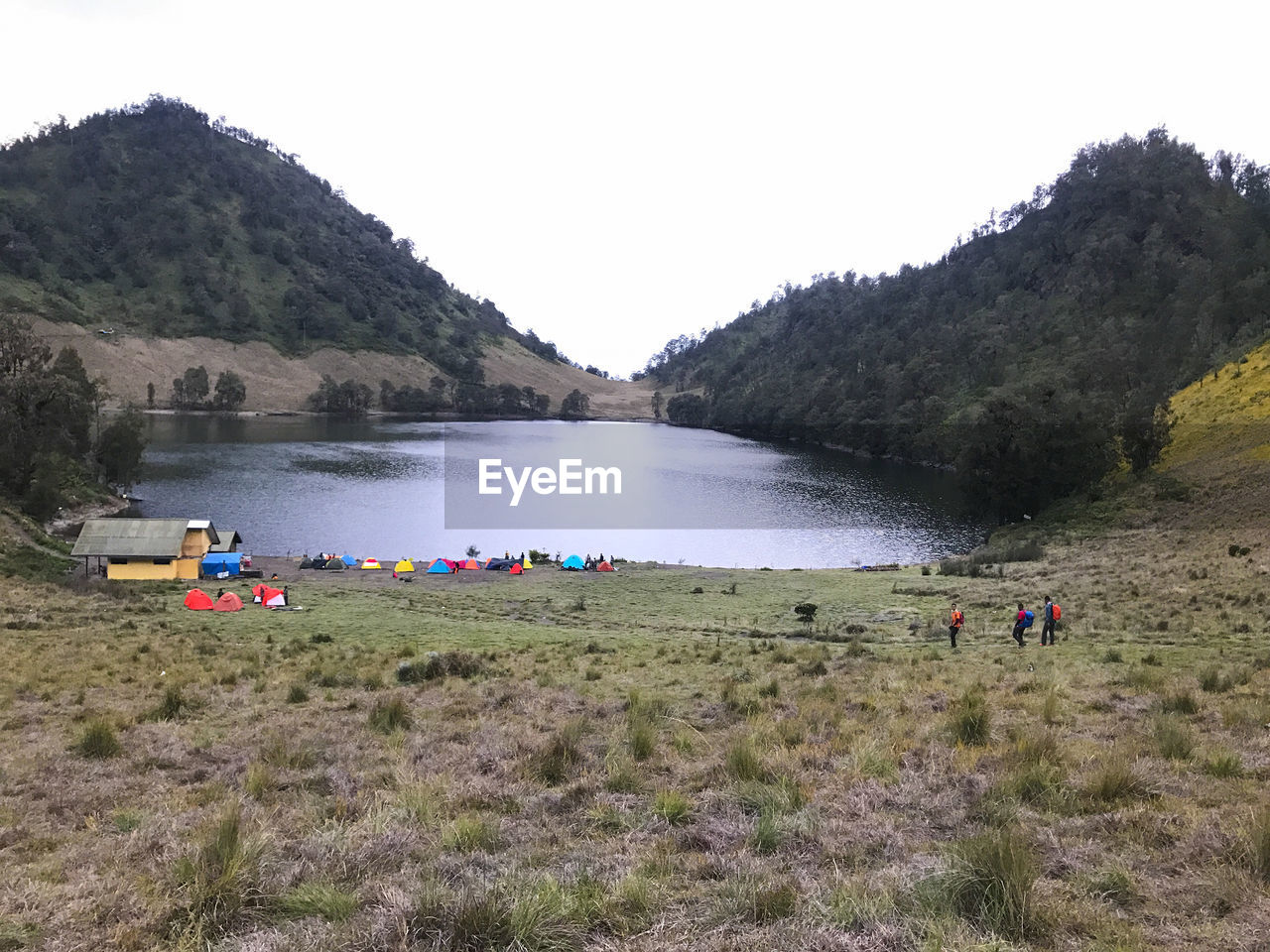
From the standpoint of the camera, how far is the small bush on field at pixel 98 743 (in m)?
8.10

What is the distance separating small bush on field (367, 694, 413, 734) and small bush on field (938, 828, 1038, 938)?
6.63 metres

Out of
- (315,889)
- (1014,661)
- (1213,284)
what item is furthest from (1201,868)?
(1213,284)

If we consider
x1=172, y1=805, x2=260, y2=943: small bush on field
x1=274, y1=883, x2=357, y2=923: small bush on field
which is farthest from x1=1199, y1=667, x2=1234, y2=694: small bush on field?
x1=172, y1=805, x2=260, y2=943: small bush on field

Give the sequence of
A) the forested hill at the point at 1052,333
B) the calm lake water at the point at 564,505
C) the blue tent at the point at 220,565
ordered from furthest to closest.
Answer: the forested hill at the point at 1052,333, the calm lake water at the point at 564,505, the blue tent at the point at 220,565

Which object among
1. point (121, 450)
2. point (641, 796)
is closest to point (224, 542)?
point (121, 450)

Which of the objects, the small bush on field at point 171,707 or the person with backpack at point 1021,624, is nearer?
the small bush on field at point 171,707

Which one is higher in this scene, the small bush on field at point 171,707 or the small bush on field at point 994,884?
the small bush on field at point 994,884

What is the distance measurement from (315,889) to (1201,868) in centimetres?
525

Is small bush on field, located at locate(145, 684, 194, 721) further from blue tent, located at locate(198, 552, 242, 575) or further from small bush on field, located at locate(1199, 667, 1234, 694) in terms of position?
blue tent, located at locate(198, 552, 242, 575)

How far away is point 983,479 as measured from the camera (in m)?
54.2

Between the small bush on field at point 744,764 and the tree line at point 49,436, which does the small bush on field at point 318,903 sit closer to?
the small bush on field at point 744,764

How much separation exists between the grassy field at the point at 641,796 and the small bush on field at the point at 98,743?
5 centimetres

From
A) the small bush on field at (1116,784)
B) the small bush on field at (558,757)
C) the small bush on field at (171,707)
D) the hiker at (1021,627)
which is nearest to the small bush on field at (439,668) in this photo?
the small bush on field at (171,707)

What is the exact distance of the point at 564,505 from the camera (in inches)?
2744
